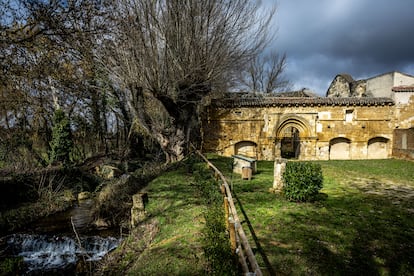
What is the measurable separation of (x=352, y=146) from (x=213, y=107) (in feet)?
39.3

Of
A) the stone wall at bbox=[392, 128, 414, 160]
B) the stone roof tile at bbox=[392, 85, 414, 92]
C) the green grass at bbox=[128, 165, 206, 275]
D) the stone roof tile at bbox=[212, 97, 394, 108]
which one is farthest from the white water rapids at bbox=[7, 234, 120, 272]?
the stone roof tile at bbox=[392, 85, 414, 92]

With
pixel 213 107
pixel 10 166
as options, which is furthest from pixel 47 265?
pixel 213 107

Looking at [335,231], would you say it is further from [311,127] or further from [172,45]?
[311,127]

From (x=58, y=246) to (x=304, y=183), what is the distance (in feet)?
25.8

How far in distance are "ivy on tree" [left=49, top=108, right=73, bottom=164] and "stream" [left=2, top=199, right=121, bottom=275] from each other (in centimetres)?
627

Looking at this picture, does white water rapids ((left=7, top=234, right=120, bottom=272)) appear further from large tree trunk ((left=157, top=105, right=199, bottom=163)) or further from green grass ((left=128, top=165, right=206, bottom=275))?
large tree trunk ((left=157, top=105, right=199, bottom=163))

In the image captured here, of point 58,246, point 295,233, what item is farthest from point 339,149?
point 58,246

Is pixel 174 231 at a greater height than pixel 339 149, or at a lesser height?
lesser

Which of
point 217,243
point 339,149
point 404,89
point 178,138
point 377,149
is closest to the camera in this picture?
point 217,243

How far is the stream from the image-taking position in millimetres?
6262

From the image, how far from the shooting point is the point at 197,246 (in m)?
4.83

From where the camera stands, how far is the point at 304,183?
688 cm

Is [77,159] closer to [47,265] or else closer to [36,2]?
[47,265]

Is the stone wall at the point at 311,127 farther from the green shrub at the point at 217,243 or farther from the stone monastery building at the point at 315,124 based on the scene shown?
the green shrub at the point at 217,243
